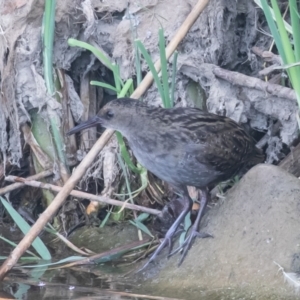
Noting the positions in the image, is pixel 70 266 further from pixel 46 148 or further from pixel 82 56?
pixel 82 56

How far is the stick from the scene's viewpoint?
10.2ft

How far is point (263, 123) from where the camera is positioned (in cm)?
402

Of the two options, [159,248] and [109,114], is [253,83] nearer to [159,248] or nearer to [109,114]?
[109,114]

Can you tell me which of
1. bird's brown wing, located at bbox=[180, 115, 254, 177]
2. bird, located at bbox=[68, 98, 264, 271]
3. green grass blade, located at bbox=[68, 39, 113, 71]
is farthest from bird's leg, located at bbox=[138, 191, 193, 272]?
green grass blade, located at bbox=[68, 39, 113, 71]

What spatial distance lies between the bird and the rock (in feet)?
0.31

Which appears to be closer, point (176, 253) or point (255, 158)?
point (176, 253)

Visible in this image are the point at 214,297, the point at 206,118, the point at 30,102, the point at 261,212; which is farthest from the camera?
the point at 30,102

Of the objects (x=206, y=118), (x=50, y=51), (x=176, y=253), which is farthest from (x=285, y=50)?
(x=50, y=51)

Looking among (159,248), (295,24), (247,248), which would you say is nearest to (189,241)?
(159,248)

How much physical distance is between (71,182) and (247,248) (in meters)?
0.79

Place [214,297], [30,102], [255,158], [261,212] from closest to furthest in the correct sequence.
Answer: [214,297] → [261,212] → [255,158] → [30,102]

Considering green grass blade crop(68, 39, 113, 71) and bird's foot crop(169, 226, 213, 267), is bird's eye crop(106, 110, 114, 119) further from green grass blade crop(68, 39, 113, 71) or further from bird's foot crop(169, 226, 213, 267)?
bird's foot crop(169, 226, 213, 267)

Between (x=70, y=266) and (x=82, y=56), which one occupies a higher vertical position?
(x=82, y=56)

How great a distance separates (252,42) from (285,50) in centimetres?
92
